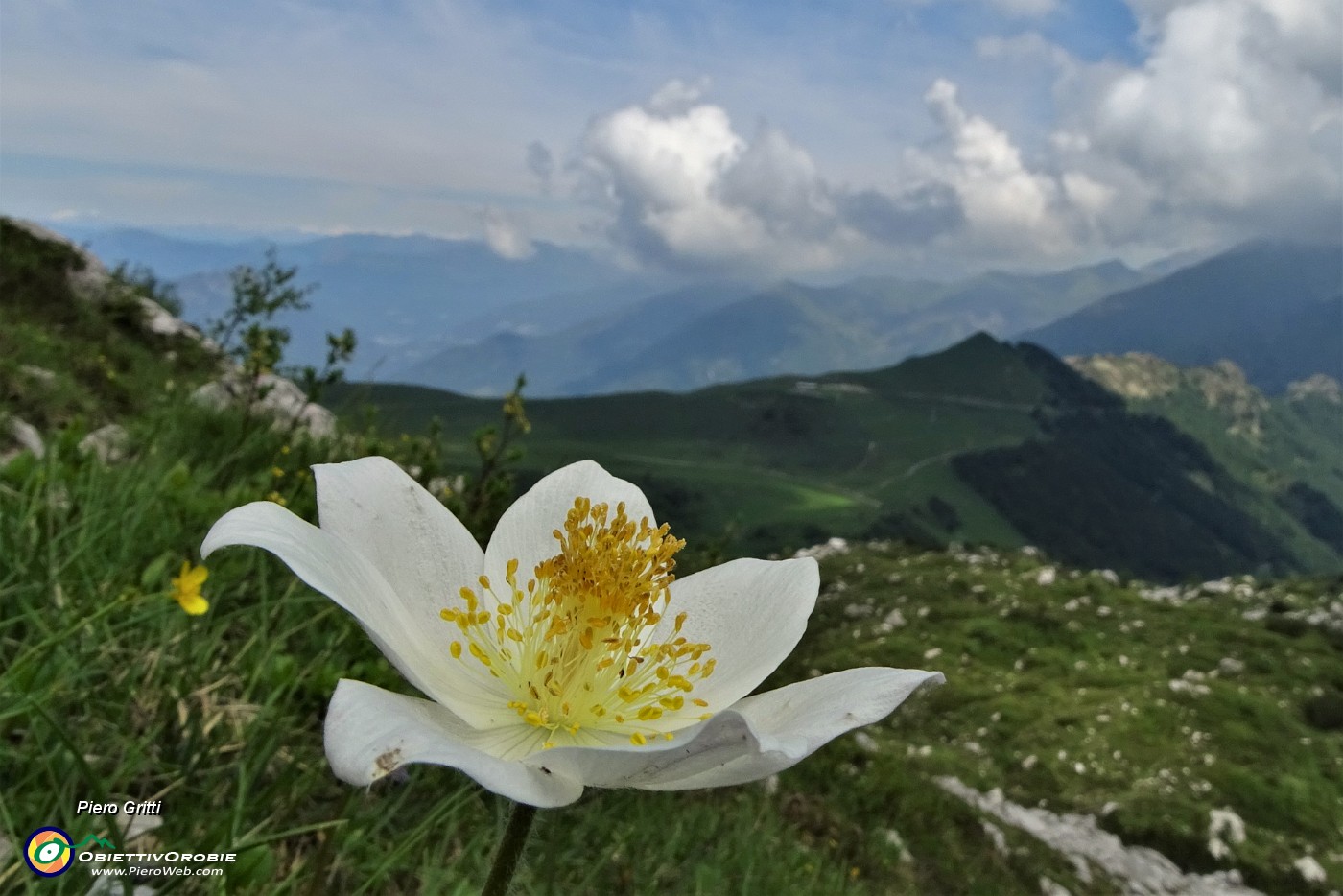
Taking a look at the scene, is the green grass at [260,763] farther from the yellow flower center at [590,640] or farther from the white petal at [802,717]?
the white petal at [802,717]

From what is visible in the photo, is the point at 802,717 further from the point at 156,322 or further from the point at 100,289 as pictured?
the point at 100,289

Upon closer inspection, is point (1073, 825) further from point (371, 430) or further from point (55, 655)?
point (55, 655)

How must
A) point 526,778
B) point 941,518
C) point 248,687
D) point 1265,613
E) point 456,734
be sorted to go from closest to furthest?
point 526,778 < point 456,734 < point 248,687 < point 1265,613 < point 941,518

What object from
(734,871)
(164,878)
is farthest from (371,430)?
(164,878)

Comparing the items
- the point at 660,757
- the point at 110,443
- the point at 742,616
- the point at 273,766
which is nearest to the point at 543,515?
the point at 742,616

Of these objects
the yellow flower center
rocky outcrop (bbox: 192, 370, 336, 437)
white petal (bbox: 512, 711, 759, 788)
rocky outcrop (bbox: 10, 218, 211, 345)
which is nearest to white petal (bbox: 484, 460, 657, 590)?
the yellow flower center

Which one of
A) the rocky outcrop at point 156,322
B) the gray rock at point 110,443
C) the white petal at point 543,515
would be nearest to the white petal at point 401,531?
Answer: the white petal at point 543,515

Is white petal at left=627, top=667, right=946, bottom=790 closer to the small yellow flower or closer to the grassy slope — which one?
the small yellow flower
